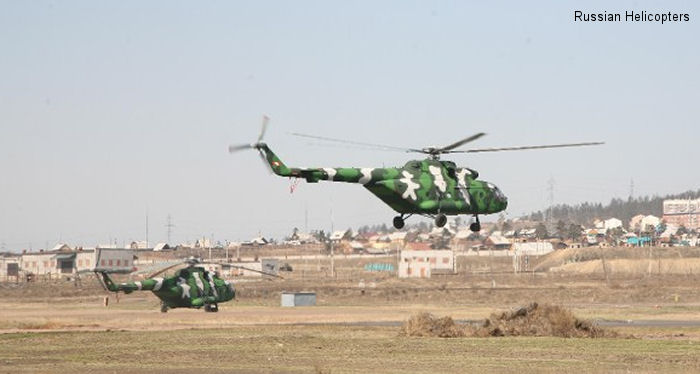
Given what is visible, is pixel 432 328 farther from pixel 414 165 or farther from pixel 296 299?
pixel 296 299

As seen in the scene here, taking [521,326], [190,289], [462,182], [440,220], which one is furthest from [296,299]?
[440,220]

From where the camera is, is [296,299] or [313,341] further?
[296,299]

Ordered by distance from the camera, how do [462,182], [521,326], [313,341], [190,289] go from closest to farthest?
1. [462,182]
2. [313,341]
3. [521,326]
4. [190,289]

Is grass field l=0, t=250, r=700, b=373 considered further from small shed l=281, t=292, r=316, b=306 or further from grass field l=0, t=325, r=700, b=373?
small shed l=281, t=292, r=316, b=306

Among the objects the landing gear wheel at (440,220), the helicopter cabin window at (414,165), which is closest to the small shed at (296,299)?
the helicopter cabin window at (414,165)

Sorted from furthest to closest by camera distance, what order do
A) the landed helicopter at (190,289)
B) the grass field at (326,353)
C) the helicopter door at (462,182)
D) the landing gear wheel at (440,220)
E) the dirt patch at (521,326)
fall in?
the landed helicopter at (190,289), the dirt patch at (521,326), the helicopter door at (462,182), the landing gear wheel at (440,220), the grass field at (326,353)

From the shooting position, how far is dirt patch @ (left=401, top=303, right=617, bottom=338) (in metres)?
61.8

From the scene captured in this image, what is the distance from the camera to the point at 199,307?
88.6 m

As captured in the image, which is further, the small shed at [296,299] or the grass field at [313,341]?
the small shed at [296,299]

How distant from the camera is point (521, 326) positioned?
63.0 meters

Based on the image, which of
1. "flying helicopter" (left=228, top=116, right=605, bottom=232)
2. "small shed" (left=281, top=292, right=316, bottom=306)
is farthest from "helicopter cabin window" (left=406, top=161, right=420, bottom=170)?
"small shed" (left=281, top=292, right=316, bottom=306)

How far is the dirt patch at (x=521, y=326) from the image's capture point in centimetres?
6184

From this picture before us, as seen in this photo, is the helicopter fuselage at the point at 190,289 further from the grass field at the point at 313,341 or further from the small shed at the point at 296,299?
the small shed at the point at 296,299

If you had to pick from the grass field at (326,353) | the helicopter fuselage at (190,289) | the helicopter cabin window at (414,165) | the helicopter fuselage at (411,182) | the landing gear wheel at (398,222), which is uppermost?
the helicopter cabin window at (414,165)
